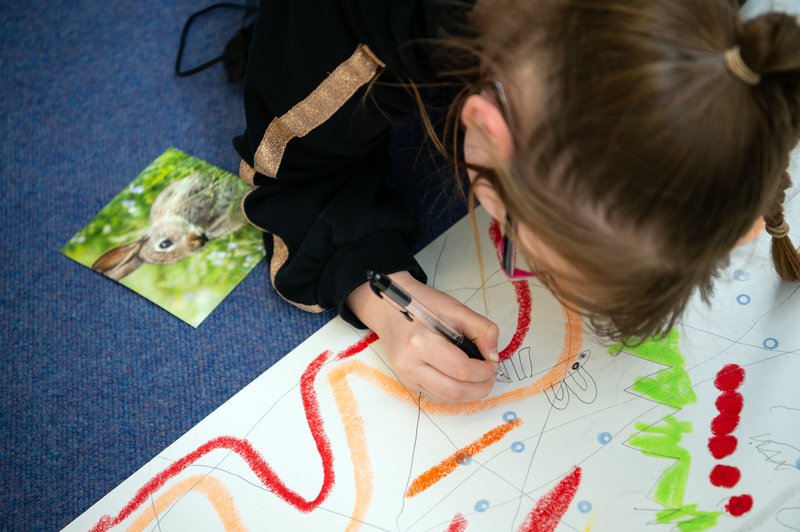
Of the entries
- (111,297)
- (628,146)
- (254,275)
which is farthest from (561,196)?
(111,297)

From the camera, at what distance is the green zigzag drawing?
0.49 m

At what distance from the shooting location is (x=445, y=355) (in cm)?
54

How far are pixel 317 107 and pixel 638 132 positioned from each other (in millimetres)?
291

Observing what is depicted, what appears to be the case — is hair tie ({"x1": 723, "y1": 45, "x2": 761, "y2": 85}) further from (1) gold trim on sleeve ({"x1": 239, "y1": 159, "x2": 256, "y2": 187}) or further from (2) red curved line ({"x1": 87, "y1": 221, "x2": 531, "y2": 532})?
(1) gold trim on sleeve ({"x1": 239, "y1": 159, "x2": 256, "y2": 187})

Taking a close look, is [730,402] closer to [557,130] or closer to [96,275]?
[557,130]

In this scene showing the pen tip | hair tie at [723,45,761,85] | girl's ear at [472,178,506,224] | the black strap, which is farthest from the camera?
the black strap

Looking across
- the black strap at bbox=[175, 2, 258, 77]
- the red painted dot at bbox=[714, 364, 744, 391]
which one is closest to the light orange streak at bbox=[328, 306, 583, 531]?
the red painted dot at bbox=[714, 364, 744, 391]

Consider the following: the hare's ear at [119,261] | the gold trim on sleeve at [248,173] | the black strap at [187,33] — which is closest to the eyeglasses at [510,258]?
the gold trim on sleeve at [248,173]

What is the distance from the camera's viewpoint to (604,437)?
1.73 ft

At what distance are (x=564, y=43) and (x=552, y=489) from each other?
32 centimetres

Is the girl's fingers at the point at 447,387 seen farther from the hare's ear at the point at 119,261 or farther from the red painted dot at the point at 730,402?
the hare's ear at the point at 119,261

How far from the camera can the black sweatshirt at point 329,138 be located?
526mm

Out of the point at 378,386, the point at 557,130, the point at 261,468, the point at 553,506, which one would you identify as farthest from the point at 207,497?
the point at 557,130

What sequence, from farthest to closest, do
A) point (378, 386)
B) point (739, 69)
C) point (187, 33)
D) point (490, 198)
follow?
point (187, 33) < point (378, 386) < point (490, 198) < point (739, 69)
